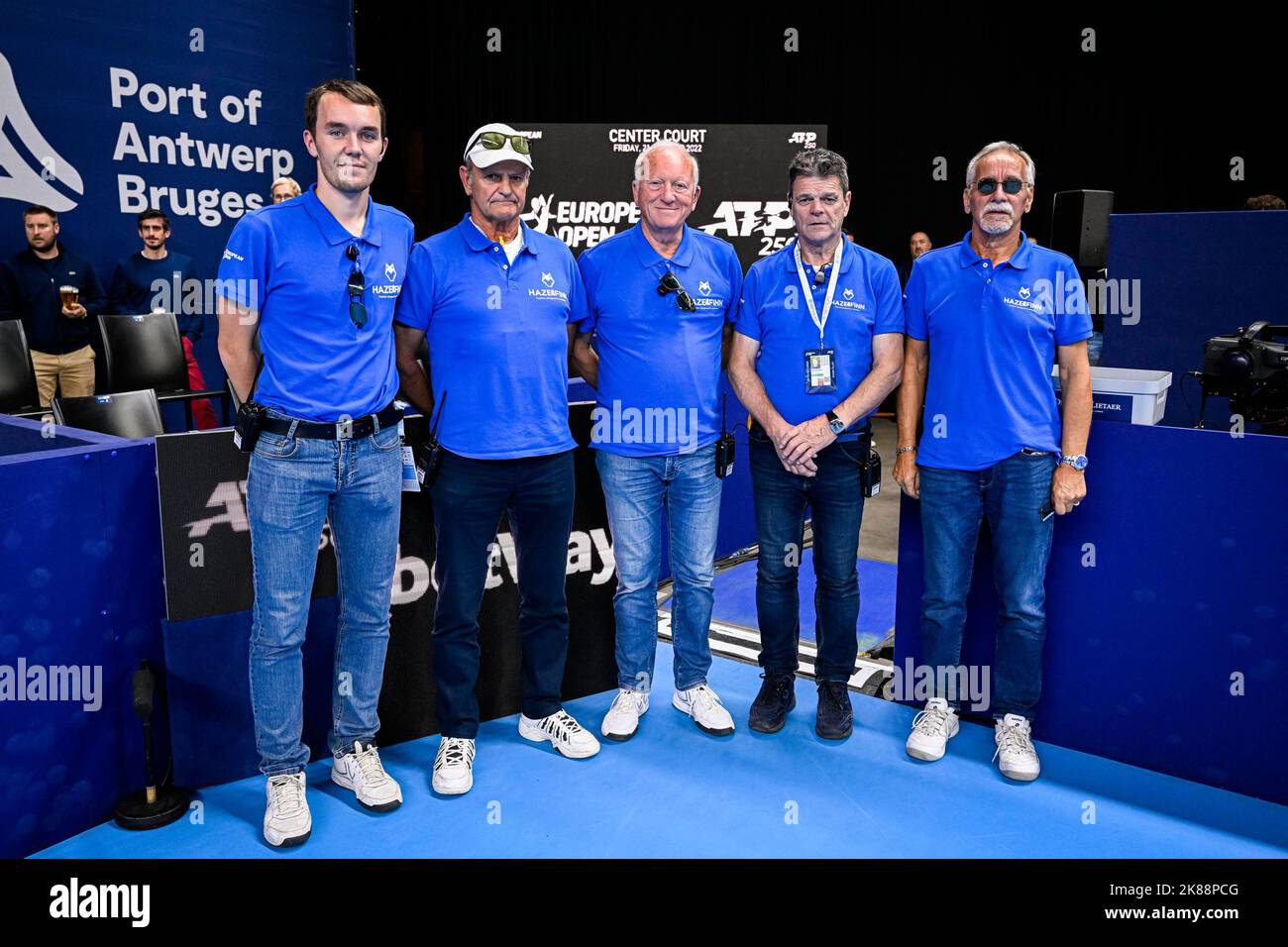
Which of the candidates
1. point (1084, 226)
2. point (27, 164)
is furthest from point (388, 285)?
point (27, 164)

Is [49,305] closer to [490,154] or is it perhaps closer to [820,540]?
[490,154]

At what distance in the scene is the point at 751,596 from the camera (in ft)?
15.4

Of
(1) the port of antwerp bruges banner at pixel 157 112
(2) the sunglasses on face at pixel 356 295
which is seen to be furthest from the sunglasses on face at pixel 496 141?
(1) the port of antwerp bruges banner at pixel 157 112

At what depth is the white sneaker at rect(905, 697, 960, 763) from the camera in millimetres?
3029

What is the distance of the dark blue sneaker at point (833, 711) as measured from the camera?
3182 mm

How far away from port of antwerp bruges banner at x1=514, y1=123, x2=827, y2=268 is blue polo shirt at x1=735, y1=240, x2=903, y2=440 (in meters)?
2.40

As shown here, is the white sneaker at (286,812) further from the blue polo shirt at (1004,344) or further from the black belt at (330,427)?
the blue polo shirt at (1004,344)

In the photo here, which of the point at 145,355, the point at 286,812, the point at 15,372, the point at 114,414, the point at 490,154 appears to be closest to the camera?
the point at 286,812

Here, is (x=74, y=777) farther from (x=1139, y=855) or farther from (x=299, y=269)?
(x=1139, y=855)

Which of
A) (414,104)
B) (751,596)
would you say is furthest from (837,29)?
(751,596)

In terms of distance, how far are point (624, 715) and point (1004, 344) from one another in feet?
5.22

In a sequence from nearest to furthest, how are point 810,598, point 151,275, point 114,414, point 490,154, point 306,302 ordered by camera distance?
point 306,302, point 490,154, point 114,414, point 810,598, point 151,275

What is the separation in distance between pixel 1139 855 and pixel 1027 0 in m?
8.64

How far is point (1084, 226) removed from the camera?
6.18 meters
